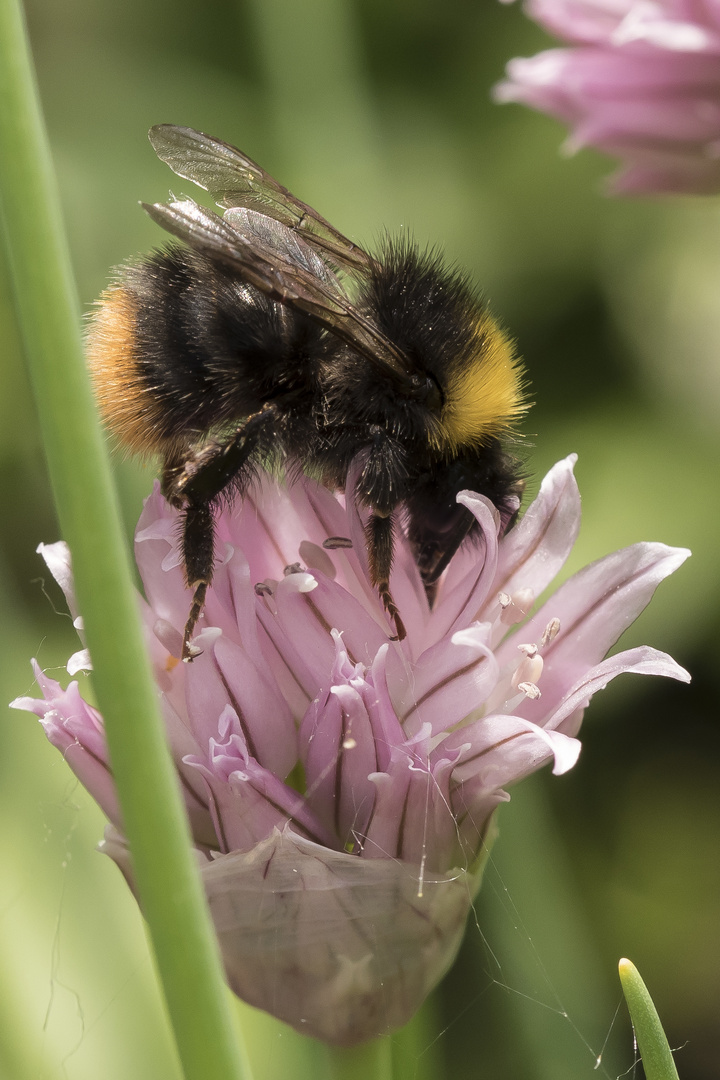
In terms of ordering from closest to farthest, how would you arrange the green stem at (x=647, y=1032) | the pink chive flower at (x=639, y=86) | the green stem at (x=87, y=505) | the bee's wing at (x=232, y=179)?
the green stem at (x=87, y=505), the green stem at (x=647, y=1032), the pink chive flower at (x=639, y=86), the bee's wing at (x=232, y=179)

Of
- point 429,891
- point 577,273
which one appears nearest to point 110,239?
point 577,273

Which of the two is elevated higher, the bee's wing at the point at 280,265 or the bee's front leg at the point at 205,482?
the bee's wing at the point at 280,265

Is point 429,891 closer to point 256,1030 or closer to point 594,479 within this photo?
point 256,1030

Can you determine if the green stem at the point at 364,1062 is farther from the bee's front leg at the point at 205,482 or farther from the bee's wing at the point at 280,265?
the bee's wing at the point at 280,265

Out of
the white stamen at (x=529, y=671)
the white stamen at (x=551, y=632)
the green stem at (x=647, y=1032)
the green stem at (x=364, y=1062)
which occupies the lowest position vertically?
the green stem at (x=364, y=1062)

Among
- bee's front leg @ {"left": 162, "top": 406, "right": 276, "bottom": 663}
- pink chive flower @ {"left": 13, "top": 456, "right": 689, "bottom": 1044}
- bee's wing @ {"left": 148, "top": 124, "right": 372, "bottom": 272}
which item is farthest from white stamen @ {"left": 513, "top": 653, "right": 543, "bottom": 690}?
bee's wing @ {"left": 148, "top": 124, "right": 372, "bottom": 272}

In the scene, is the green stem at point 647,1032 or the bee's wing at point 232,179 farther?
the bee's wing at point 232,179

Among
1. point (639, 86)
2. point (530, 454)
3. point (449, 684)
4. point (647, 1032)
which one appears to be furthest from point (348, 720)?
point (530, 454)

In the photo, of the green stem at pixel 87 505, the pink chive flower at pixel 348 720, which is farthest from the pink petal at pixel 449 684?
the green stem at pixel 87 505
